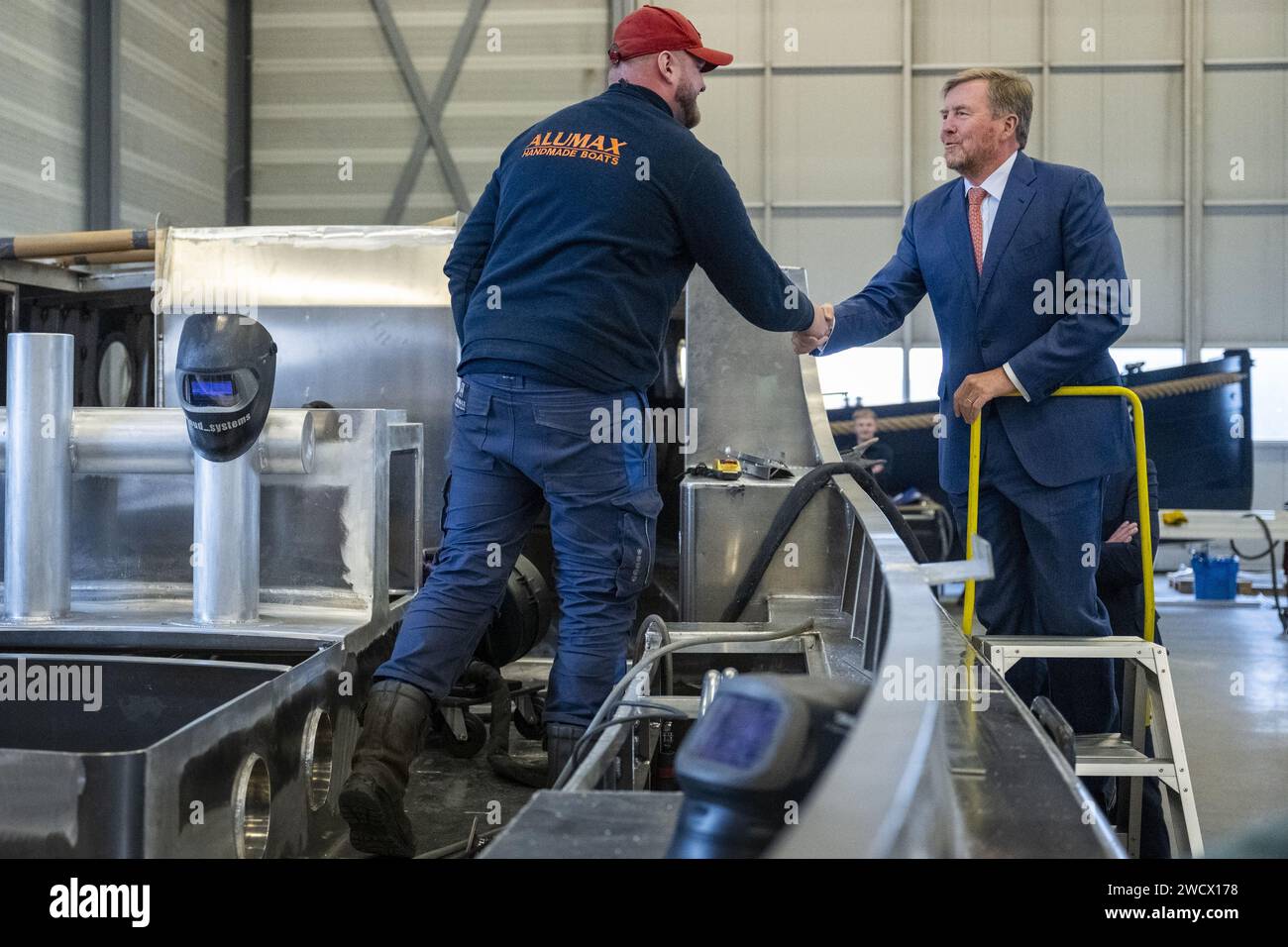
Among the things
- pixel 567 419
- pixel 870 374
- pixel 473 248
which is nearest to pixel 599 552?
pixel 567 419

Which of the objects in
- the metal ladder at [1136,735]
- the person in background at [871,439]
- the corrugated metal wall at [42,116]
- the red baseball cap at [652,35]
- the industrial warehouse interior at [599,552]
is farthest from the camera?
the person in background at [871,439]

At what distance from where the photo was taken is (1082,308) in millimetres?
2408

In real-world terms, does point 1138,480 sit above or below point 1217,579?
above

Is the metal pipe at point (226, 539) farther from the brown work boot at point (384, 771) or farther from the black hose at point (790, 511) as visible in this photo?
the black hose at point (790, 511)

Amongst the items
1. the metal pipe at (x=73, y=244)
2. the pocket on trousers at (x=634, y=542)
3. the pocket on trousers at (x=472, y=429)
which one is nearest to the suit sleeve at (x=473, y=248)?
the pocket on trousers at (x=472, y=429)

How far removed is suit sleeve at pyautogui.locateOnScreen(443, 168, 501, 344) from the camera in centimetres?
229

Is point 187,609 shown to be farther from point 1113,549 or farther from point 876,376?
point 876,376

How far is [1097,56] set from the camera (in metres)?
10.1

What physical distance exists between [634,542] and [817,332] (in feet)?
2.54

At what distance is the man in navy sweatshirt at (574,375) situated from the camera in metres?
2.06

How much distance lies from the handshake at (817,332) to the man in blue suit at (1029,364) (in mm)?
252

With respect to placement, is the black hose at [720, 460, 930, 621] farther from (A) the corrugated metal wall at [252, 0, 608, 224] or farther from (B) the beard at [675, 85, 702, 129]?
(A) the corrugated metal wall at [252, 0, 608, 224]

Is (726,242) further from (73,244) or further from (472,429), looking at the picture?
(73,244)

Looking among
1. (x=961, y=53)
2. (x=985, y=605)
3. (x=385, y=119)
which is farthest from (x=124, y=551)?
(x=961, y=53)
